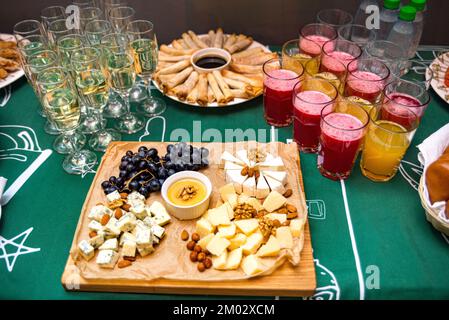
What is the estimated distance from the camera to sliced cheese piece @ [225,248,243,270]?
3.26 ft

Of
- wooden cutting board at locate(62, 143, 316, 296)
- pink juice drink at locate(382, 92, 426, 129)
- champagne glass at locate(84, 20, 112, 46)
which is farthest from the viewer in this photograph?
champagne glass at locate(84, 20, 112, 46)

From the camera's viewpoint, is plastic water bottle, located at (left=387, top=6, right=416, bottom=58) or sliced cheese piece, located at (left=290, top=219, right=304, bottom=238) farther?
plastic water bottle, located at (left=387, top=6, right=416, bottom=58)

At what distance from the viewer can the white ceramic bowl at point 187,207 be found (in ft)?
3.61

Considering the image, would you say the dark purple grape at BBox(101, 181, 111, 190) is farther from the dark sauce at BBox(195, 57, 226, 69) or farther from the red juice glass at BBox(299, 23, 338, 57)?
the red juice glass at BBox(299, 23, 338, 57)

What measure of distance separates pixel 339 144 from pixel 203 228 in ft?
1.49

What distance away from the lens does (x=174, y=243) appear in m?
1.07

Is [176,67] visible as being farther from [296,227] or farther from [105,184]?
[296,227]

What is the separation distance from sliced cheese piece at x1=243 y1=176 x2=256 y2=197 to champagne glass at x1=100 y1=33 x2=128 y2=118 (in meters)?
0.56

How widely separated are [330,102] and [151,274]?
0.70 metres

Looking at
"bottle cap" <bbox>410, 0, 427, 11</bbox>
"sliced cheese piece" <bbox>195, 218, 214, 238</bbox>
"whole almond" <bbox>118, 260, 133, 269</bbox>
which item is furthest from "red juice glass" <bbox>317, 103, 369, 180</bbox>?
"whole almond" <bbox>118, 260, 133, 269</bbox>

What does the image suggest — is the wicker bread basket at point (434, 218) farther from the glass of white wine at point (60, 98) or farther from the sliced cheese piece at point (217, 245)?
the glass of white wine at point (60, 98)

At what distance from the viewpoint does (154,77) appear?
1.58 m

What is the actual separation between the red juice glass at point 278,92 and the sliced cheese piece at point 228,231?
51 centimetres

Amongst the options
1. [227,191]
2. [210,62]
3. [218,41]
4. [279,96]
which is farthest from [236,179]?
[218,41]
